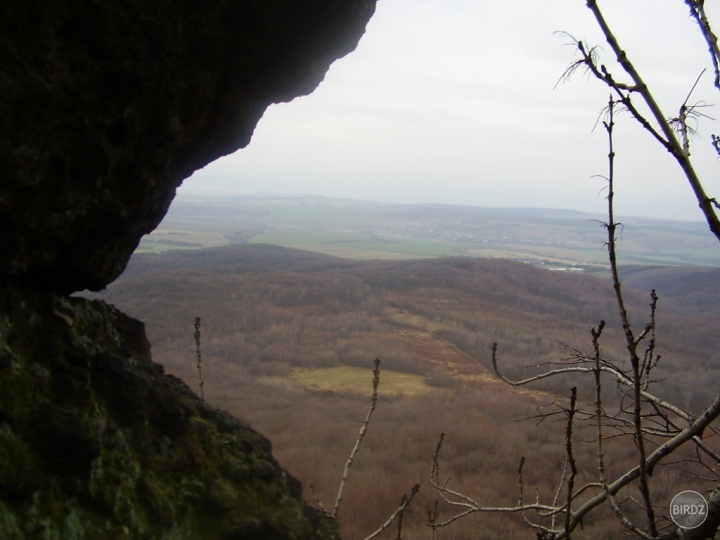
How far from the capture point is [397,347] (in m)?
28.6

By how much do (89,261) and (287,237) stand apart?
84.5 m

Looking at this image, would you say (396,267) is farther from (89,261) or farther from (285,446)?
(89,261)

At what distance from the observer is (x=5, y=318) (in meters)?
2.79

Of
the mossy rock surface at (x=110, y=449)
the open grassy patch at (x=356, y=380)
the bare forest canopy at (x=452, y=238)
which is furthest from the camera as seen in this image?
the bare forest canopy at (x=452, y=238)

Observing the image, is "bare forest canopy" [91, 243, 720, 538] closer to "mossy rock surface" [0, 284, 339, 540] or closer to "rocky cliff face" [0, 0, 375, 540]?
"mossy rock surface" [0, 284, 339, 540]

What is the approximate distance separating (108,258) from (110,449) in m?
1.26

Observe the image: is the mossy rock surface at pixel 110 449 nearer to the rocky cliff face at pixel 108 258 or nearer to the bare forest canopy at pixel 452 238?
the rocky cliff face at pixel 108 258

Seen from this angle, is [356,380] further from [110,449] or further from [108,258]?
[110,449]

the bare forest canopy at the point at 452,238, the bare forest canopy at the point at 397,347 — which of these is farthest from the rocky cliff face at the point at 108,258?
the bare forest canopy at the point at 452,238

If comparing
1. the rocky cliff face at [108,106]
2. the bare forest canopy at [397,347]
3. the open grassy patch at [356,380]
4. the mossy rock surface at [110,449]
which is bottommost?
the open grassy patch at [356,380]

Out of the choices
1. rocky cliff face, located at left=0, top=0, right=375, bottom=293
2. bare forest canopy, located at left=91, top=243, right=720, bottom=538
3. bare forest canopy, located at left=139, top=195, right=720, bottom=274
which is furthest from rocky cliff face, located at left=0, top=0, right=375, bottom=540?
bare forest canopy, located at left=139, top=195, right=720, bottom=274

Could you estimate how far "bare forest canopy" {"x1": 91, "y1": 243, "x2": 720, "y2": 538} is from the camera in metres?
14.1

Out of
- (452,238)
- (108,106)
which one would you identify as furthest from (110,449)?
(452,238)

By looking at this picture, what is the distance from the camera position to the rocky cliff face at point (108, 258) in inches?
103
